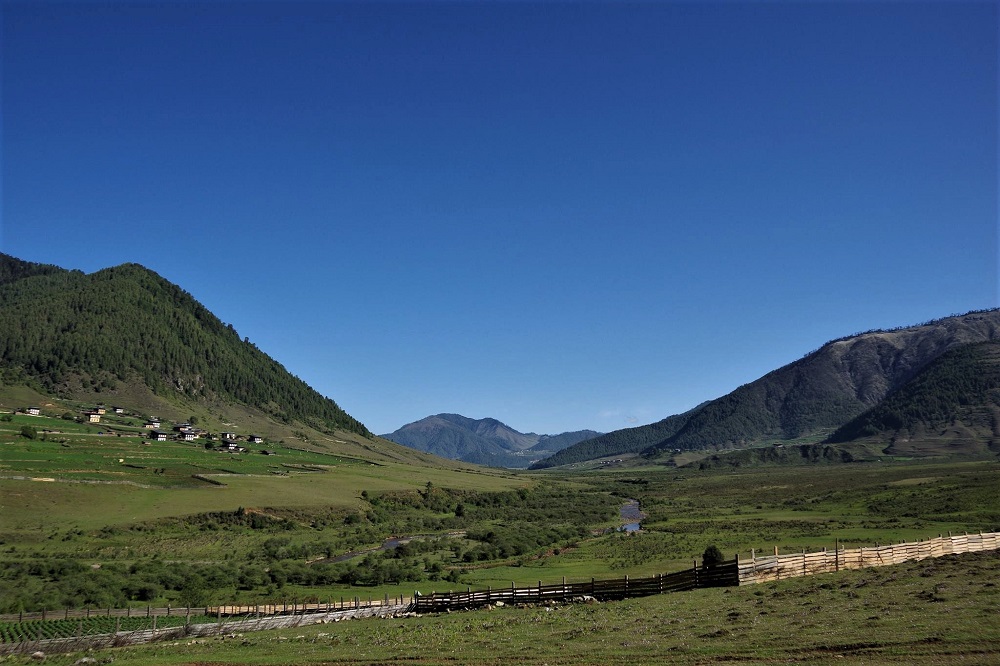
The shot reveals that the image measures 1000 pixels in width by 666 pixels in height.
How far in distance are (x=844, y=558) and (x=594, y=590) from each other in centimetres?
1336

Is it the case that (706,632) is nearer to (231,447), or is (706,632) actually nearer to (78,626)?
(78,626)

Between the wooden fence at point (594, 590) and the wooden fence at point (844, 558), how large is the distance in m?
1.31

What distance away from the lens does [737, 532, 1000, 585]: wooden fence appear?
35500mm

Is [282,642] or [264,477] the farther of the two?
[264,477]

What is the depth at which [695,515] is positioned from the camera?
11356cm

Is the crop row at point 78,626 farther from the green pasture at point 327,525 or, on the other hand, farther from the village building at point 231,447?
the village building at point 231,447

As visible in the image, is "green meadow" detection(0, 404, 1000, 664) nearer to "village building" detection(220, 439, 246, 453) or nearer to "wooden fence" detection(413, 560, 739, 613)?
"wooden fence" detection(413, 560, 739, 613)

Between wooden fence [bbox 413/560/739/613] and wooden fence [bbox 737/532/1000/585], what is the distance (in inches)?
51.7

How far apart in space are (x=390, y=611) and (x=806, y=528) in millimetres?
56734

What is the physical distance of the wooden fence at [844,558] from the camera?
116 ft

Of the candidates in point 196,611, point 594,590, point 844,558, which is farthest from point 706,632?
point 196,611

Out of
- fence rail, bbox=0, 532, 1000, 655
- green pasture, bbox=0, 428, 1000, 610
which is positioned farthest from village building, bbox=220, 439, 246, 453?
fence rail, bbox=0, 532, 1000, 655

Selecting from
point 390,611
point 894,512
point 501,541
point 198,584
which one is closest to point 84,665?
point 390,611

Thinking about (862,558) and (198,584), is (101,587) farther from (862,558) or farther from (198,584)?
(862,558)
